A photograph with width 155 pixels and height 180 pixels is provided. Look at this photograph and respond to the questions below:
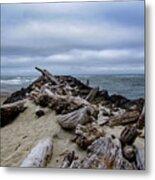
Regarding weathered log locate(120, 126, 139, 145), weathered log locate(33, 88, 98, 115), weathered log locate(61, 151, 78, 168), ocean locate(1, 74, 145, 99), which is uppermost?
ocean locate(1, 74, 145, 99)

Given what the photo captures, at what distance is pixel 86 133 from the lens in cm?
211

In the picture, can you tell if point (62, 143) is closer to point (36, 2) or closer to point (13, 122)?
point (13, 122)

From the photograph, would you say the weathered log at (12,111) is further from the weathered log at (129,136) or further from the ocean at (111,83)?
the weathered log at (129,136)

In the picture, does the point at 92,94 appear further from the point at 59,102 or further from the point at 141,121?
the point at 141,121

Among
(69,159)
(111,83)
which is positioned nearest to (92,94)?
(111,83)

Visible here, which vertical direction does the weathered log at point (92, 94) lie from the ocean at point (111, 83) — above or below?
below

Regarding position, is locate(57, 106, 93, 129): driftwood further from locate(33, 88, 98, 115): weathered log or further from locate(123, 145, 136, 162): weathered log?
locate(123, 145, 136, 162): weathered log

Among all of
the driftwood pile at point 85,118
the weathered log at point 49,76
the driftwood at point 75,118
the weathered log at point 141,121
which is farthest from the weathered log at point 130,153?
the weathered log at point 49,76

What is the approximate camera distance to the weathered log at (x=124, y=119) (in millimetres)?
2076

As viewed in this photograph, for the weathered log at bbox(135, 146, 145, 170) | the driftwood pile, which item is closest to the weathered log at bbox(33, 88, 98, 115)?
the driftwood pile

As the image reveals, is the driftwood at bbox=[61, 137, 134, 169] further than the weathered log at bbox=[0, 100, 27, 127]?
A: No

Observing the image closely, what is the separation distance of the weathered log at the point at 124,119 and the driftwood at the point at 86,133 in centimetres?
7

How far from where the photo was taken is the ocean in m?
2.07

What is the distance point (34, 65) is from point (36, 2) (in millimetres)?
315
